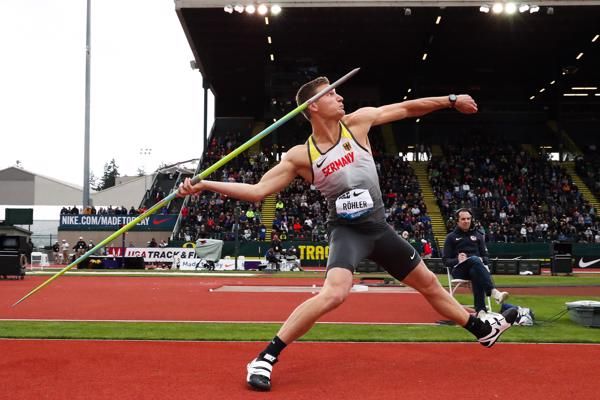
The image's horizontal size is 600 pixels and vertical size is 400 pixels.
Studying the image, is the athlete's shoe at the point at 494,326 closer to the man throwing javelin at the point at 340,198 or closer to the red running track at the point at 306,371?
the red running track at the point at 306,371

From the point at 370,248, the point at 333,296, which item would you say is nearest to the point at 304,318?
the point at 333,296

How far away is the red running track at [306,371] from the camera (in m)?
4.84

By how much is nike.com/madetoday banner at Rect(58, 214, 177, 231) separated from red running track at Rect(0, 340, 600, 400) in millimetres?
27941

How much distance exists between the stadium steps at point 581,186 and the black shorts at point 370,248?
122 feet

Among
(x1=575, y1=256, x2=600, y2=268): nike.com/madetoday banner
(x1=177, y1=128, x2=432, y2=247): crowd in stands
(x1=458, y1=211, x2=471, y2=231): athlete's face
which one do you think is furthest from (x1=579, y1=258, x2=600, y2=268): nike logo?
(x1=458, y1=211, x2=471, y2=231): athlete's face

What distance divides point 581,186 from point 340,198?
40.0 meters

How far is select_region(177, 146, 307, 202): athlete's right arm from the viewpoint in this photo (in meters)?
5.04

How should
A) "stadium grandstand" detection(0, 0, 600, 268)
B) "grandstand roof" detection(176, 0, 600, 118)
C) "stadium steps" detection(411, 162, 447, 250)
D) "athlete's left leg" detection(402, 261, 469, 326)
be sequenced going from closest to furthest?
"athlete's left leg" detection(402, 261, 469, 326) → "grandstand roof" detection(176, 0, 600, 118) → "stadium grandstand" detection(0, 0, 600, 268) → "stadium steps" detection(411, 162, 447, 250)

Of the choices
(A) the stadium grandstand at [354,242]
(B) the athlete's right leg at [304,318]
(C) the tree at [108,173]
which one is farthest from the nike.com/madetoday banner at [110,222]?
(C) the tree at [108,173]

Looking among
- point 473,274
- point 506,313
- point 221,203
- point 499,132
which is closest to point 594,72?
point 499,132

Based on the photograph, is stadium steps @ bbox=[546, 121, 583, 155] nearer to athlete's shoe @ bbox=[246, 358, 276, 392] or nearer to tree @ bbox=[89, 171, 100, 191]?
athlete's shoe @ bbox=[246, 358, 276, 392]

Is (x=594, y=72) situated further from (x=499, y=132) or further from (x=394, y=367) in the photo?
(x=394, y=367)

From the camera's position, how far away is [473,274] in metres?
9.02

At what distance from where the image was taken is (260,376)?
484 centimetres
